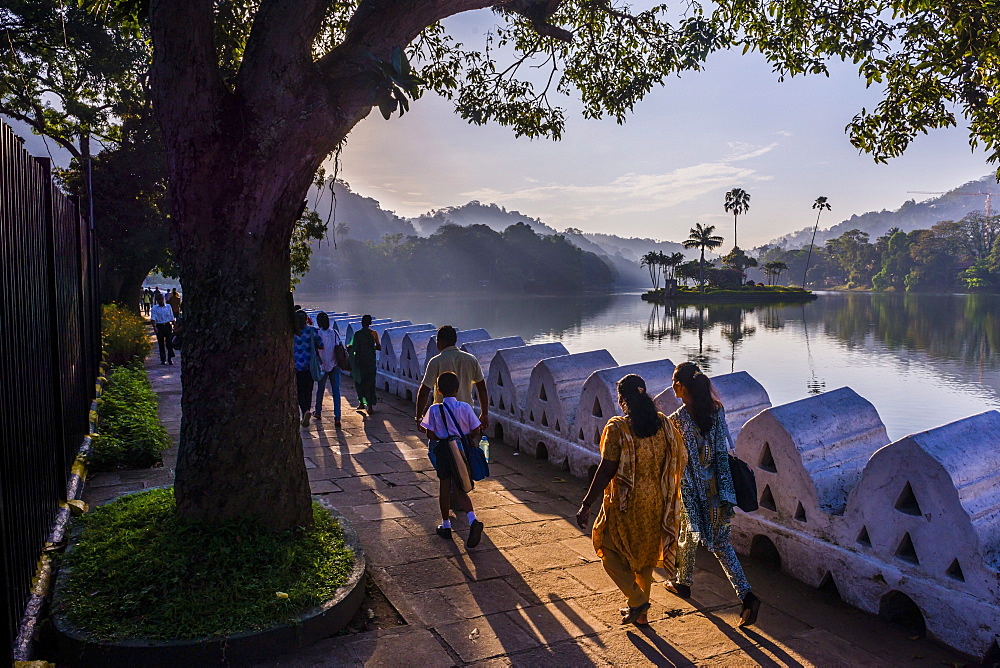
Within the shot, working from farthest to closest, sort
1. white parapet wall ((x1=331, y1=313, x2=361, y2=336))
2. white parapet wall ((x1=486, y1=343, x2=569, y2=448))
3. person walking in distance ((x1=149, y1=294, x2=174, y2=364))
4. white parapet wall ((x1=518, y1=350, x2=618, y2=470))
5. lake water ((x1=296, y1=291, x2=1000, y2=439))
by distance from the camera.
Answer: lake water ((x1=296, y1=291, x2=1000, y2=439))
person walking in distance ((x1=149, y1=294, x2=174, y2=364))
white parapet wall ((x1=331, y1=313, x2=361, y2=336))
white parapet wall ((x1=486, y1=343, x2=569, y2=448))
white parapet wall ((x1=518, y1=350, x2=618, y2=470))

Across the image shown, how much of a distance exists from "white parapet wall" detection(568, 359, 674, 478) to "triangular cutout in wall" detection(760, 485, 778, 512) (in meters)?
1.35

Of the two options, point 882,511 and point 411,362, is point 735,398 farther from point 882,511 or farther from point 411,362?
point 411,362

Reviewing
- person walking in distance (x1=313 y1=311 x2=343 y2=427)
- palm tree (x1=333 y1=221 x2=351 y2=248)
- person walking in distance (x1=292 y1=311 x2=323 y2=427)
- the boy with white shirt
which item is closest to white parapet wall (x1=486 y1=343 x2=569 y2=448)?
person walking in distance (x1=313 y1=311 x2=343 y2=427)

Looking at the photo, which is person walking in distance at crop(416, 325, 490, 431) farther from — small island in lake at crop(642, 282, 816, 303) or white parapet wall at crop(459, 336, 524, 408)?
small island in lake at crop(642, 282, 816, 303)

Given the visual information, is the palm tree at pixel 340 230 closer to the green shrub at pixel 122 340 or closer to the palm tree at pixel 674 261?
the green shrub at pixel 122 340

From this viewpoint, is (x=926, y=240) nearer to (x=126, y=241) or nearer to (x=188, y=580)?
(x=126, y=241)

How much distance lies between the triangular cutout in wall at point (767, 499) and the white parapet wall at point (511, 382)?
9.75 feet

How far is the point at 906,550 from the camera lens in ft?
11.1

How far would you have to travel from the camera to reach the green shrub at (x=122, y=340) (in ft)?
36.8

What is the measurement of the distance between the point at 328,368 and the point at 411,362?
1.43 metres

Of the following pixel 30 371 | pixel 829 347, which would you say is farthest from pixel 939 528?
pixel 829 347

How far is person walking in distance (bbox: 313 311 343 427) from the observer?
7.95 metres

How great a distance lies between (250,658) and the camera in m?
2.97

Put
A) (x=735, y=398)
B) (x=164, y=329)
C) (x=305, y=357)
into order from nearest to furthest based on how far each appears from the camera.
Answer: (x=735, y=398), (x=305, y=357), (x=164, y=329)
